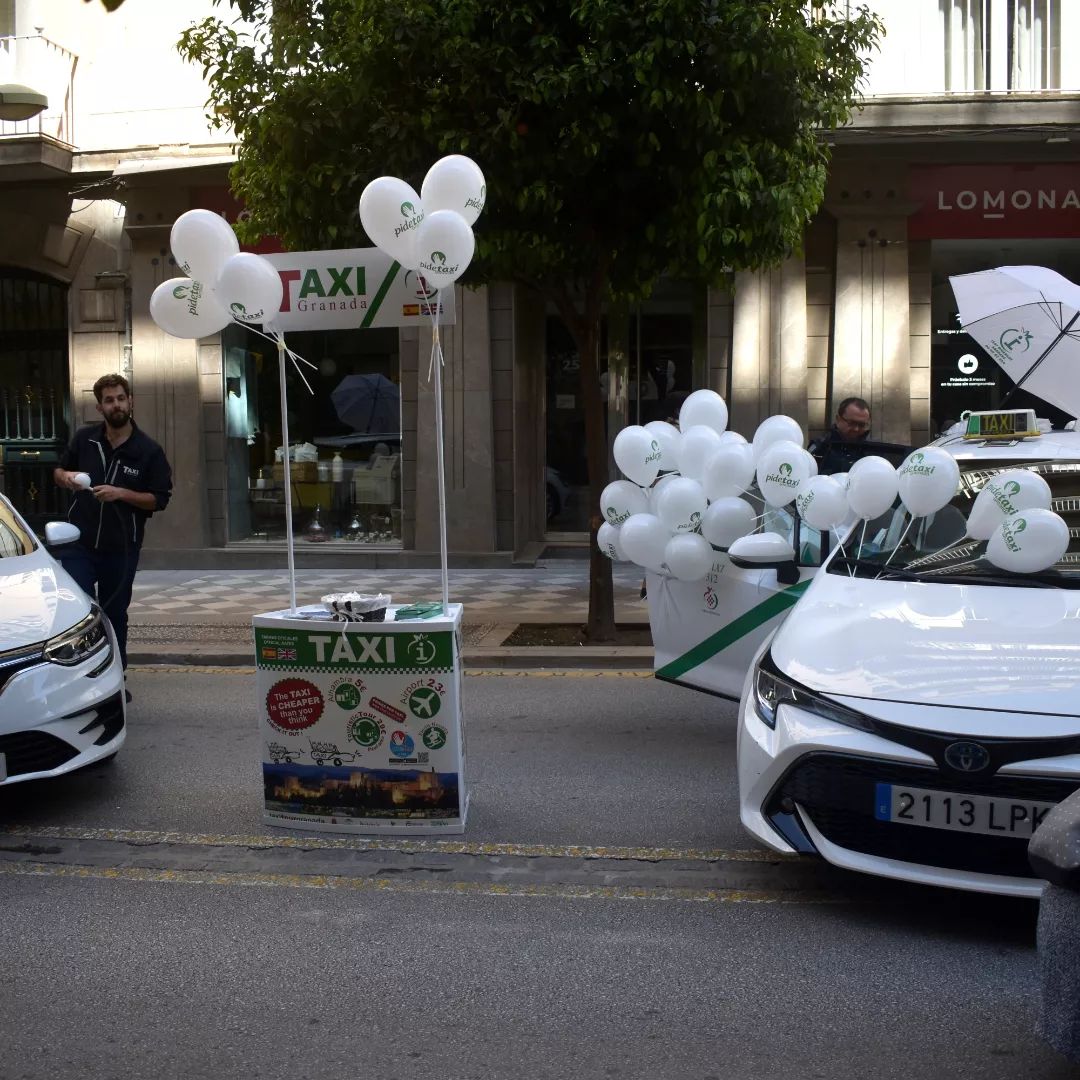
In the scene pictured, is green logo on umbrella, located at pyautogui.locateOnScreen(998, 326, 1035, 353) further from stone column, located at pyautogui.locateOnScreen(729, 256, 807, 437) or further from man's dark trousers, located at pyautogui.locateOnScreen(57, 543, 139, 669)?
stone column, located at pyautogui.locateOnScreen(729, 256, 807, 437)

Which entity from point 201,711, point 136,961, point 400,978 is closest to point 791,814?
point 400,978

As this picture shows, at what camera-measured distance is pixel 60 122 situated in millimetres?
15906

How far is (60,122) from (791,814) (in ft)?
47.7

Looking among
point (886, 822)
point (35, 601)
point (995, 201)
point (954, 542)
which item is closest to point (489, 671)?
point (35, 601)

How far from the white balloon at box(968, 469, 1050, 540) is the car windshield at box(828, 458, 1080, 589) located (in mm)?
96

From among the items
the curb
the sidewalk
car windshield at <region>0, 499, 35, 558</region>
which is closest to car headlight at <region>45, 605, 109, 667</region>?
car windshield at <region>0, 499, 35, 558</region>

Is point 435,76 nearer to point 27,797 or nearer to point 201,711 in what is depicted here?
point 201,711

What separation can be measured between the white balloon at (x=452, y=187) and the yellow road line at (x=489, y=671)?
425cm

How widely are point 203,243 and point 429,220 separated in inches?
37.6

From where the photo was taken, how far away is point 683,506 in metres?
6.43

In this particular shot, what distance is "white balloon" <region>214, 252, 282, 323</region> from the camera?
210 inches

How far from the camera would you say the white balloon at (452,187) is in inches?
214

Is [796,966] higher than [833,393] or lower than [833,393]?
lower

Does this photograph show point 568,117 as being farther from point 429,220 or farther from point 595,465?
point 429,220
